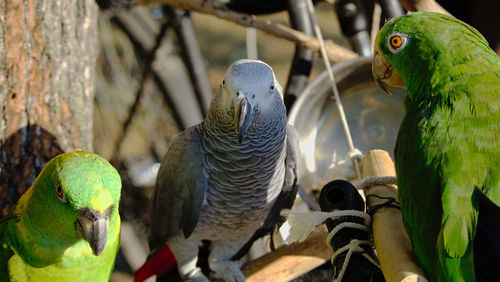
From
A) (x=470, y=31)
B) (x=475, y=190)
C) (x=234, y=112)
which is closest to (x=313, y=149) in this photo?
(x=234, y=112)

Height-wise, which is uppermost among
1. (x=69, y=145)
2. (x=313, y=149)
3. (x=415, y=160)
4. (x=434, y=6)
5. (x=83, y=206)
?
(x=434, y=6)

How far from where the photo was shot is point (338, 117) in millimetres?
1845

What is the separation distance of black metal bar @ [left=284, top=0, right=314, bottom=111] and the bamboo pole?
2.68ft

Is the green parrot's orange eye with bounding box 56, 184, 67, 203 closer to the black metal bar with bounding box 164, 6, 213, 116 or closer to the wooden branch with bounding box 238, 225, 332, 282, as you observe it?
the wooden branch with bounding box 238, 225, 332, 282

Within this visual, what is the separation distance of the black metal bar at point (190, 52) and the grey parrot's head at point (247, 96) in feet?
4.35

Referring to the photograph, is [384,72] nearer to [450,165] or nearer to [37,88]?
[450,165]

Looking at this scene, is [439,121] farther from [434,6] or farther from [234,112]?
[434,6]

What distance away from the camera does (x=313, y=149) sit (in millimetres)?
1858

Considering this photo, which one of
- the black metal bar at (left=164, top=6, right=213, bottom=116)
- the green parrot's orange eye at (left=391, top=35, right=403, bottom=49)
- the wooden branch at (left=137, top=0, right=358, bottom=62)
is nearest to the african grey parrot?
the green parrot's orange eye at (left=391, top=35, right=403, bottom=49)

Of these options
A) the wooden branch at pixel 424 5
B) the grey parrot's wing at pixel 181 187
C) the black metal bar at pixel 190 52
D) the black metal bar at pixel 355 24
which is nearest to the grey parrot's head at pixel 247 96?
the grey parrot's wing at pixel 181 187

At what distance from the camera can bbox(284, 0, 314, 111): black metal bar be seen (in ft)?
6.92

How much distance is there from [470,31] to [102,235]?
3.26 feet

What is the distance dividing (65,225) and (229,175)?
1.63ft

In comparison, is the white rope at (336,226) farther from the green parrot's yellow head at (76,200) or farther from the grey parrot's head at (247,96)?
the green parrot's yellow head at (76,200)
